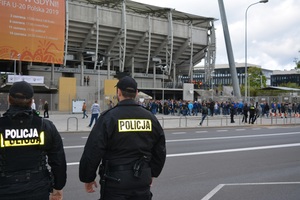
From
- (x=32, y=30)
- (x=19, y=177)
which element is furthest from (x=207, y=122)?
(x=32, y=30)

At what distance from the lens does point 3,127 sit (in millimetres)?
3166

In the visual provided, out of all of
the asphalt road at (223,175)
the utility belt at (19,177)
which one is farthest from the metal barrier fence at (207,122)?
the utility belt at (19,177)

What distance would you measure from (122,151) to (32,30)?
4069 cm

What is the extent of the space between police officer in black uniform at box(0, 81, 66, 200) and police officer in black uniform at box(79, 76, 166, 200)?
0.92 ft

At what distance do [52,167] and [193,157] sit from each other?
7.33 m

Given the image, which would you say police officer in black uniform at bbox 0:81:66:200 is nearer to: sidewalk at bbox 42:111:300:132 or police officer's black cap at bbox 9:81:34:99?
police officer's black cap at bbox 9:81:34:99

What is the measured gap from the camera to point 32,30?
4091 centimetres

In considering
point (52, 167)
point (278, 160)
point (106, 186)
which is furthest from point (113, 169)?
point (278, 160)

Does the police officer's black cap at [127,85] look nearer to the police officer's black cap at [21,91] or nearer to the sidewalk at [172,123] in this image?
the police officer's black cap at [21,91]

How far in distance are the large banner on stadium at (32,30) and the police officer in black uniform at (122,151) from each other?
39.7 m

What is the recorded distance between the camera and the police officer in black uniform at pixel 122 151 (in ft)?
10.6

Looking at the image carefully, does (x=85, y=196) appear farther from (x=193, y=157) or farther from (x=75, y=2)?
(x=75, y=2)

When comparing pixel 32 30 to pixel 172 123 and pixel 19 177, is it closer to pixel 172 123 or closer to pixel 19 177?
pixel 172 123

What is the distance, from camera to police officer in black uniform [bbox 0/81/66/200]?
9.95 feet
